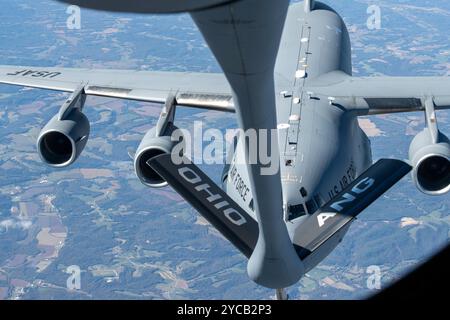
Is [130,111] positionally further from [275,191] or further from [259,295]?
[275,191]

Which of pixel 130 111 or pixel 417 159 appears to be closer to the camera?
pixel 417 159

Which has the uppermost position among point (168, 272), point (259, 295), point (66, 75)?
point (66, 75)

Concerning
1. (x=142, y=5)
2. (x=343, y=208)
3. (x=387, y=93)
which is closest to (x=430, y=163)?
(x=387, y=93)

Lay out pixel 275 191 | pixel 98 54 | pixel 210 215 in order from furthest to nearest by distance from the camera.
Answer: pixel 98 54, pixel 210 215, pixel 275 191

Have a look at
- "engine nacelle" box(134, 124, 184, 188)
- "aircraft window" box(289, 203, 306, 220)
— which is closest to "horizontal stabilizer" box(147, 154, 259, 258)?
"aircraft window" box(289, 203, 306, 220)

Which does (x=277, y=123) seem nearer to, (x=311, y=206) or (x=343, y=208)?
(x=311, y=206)

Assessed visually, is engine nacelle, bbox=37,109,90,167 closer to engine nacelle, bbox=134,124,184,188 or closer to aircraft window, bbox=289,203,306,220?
engine nacelle, bbox=134,124,184,188

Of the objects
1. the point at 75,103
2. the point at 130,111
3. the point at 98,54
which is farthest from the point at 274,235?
the point at 98,54
